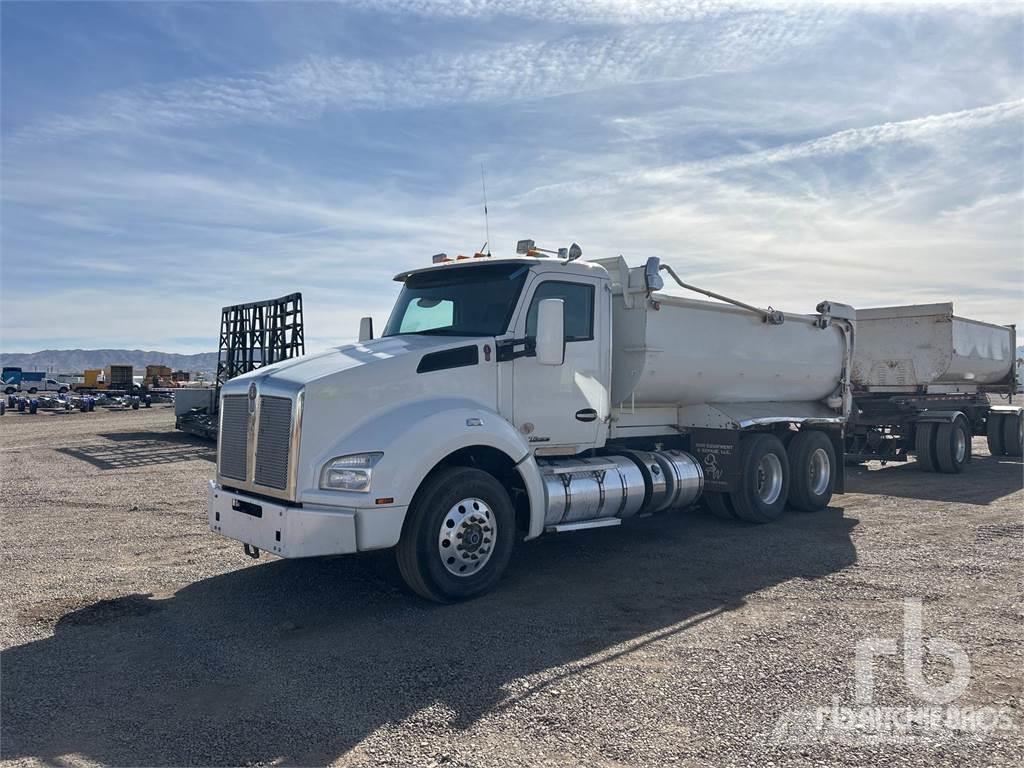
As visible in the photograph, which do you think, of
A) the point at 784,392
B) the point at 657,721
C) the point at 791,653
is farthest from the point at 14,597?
the point at 784,392

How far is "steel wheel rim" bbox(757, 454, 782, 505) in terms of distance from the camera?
10.4 meters

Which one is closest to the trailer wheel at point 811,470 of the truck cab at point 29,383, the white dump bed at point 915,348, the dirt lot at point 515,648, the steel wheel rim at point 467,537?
the dirt lot at point 515,648

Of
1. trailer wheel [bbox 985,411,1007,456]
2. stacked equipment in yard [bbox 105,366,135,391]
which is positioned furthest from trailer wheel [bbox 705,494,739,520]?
stacked equipment in yard [bbox 105,366,135,391]

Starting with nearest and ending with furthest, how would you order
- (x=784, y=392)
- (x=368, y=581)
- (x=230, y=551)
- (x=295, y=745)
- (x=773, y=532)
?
(x=295, y=745)
(x=368, y=581)
(x=230, y=551)
(x=773, y=532)
(x=784, y=392)

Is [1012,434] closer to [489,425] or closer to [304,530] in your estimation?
[489,425]

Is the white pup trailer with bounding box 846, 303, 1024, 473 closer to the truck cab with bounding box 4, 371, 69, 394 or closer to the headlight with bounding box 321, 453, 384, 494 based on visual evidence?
the headlight with bounding box 321, 453, 384, 494

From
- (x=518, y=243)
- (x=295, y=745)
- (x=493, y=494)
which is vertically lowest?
(x=295, y=745)

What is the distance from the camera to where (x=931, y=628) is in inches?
228

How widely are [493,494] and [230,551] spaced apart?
11.4ft

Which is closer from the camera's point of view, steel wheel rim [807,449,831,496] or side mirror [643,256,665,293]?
side mirror [643,256,665,293]

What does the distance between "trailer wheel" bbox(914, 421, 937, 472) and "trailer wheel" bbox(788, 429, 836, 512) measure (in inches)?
210

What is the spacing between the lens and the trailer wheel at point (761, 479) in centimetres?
980

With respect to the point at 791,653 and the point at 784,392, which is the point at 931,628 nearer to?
the point at 791,653

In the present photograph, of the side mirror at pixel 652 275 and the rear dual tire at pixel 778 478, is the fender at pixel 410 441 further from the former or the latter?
the rear dual tire at pixel 778 478
